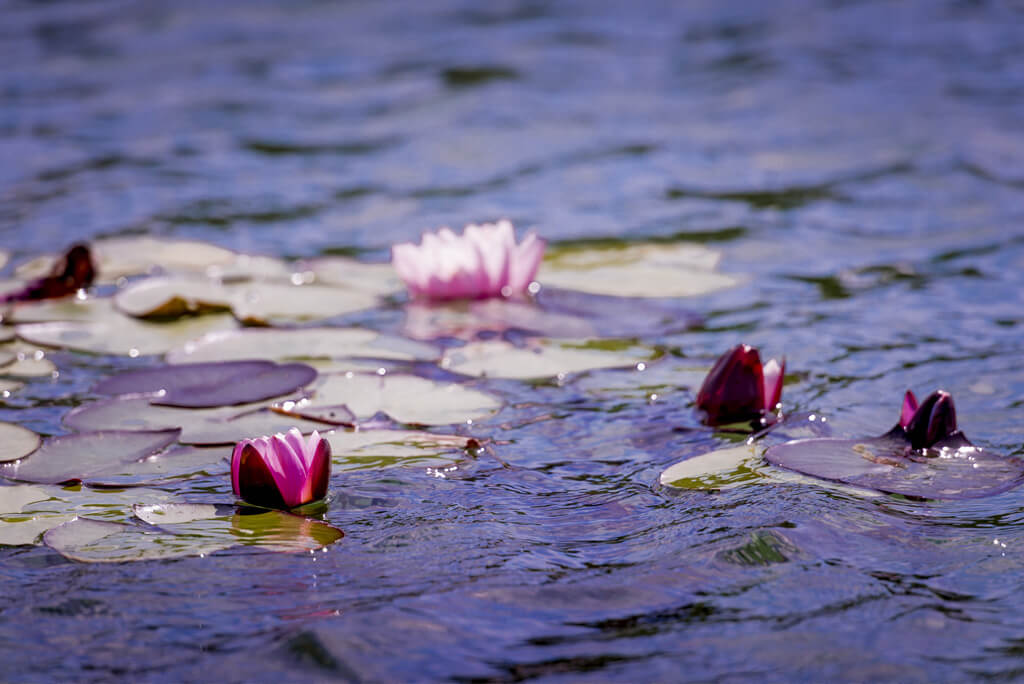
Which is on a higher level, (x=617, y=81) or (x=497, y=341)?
(x=617, y=81)

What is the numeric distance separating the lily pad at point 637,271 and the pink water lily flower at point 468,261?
0.19 meters

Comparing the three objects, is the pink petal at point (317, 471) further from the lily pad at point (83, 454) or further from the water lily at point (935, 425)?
the water lily at point (935, 425)

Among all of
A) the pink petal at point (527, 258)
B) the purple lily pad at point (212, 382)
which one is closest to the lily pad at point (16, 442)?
the purple lily pad at point (212, 382)

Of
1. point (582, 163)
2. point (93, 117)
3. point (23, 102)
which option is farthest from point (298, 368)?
point (23, 102)

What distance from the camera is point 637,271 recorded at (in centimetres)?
284

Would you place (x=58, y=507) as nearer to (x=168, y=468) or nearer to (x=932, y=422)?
(x=168, y=468)

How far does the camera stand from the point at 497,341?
2.30 m

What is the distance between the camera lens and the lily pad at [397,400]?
6.17ft

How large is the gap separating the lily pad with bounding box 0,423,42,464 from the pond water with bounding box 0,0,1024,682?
0.07 m

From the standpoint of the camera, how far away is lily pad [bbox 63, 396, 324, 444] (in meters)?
1.81

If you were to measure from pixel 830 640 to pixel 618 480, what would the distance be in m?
0.52

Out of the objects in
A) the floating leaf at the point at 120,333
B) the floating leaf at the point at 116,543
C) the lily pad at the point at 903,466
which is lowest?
the lily pad at the point at 903,466

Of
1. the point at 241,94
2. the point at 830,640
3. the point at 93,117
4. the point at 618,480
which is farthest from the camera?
the point at 241,94

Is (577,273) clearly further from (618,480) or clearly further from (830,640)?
(830,640)
